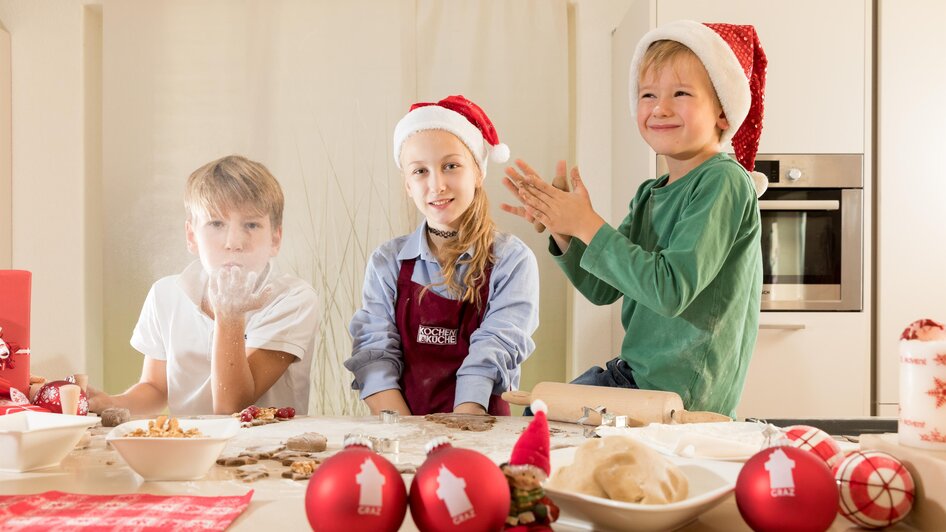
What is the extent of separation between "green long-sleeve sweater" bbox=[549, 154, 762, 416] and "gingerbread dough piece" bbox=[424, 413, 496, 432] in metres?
0.29

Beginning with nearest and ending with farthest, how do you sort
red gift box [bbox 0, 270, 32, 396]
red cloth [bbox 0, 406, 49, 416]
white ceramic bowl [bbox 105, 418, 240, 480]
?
white ceramic bowl [bbox 105, 418, 240, 480], red cloth [bbox 0, 406, 49, 416], red gift box [bbox 0, 270, 32, 396]

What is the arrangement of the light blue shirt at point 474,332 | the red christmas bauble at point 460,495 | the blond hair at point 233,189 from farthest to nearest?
1. the blond hair at point 233,189
2. the light blue shirt at point 474,332
3. the red christmas bauble at point 460,495

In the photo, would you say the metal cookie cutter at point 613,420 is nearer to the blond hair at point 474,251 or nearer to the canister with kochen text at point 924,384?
the canister with kochen text at point 924,384

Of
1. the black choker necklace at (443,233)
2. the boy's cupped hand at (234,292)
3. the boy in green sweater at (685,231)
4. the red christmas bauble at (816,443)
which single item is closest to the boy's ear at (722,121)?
the boy in green sweater at (685,231)

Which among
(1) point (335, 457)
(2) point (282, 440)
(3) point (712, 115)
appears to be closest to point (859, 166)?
(3) point (712, 115)

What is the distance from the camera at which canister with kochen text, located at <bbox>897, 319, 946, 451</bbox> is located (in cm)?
67

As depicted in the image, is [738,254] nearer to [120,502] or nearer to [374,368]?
[374,368]

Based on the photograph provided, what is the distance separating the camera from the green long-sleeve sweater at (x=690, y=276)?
1.23 m

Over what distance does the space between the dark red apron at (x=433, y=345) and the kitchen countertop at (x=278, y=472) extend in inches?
17.7

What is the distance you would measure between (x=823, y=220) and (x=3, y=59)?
279cm

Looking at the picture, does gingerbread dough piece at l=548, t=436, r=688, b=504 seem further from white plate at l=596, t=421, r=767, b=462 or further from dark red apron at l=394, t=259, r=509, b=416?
dark red apron at l=394, t=259, r=509, b=416

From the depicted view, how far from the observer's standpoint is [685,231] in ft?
4.09

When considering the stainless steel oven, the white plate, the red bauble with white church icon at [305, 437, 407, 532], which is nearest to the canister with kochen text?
the white plate

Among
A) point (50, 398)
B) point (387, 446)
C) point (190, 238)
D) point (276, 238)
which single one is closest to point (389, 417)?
point (387, 446)
